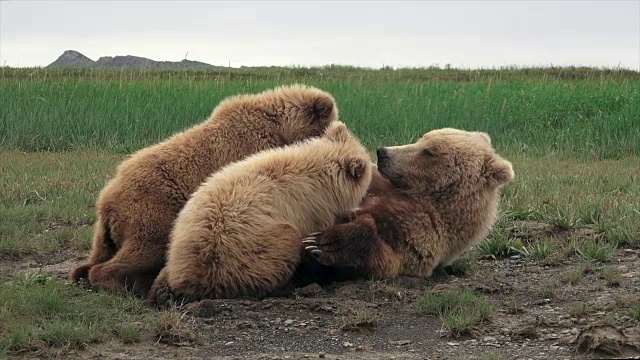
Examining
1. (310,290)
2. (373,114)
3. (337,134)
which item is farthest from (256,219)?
(373,114)

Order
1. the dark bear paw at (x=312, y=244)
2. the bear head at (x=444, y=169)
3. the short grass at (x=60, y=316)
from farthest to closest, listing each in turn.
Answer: the bear head at (x=444, y=169)
the dark bear paw at (x=312, y=244)
the short grass at (x=60, y=316)

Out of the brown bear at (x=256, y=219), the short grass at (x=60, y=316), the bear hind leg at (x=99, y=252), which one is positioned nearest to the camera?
the short grass at (x=60, y=316)

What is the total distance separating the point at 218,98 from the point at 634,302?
1043cm

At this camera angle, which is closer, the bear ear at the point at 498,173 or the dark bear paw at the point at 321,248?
the dark bear paw at the point at 321,248

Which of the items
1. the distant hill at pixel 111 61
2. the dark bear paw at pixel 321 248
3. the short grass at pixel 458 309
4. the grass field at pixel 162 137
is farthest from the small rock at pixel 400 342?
the distant hill at pixel 111 61

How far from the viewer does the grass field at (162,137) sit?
17.4 feet

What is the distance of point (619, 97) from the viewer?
47.1ft

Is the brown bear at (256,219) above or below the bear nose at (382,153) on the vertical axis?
below

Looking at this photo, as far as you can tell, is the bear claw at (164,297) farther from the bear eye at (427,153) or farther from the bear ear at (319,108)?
the bear eye at (427,153)

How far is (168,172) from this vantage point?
5.89 metres

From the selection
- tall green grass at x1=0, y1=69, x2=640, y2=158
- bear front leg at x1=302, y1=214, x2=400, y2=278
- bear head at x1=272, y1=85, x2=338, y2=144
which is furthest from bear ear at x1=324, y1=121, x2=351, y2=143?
tall green grass at x1=0, y1=69, x2=640, y2=158

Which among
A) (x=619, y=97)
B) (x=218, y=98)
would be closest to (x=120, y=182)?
(x=218, y=98)

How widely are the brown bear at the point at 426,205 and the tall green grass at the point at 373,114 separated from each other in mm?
6333

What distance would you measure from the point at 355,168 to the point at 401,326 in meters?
1.12
